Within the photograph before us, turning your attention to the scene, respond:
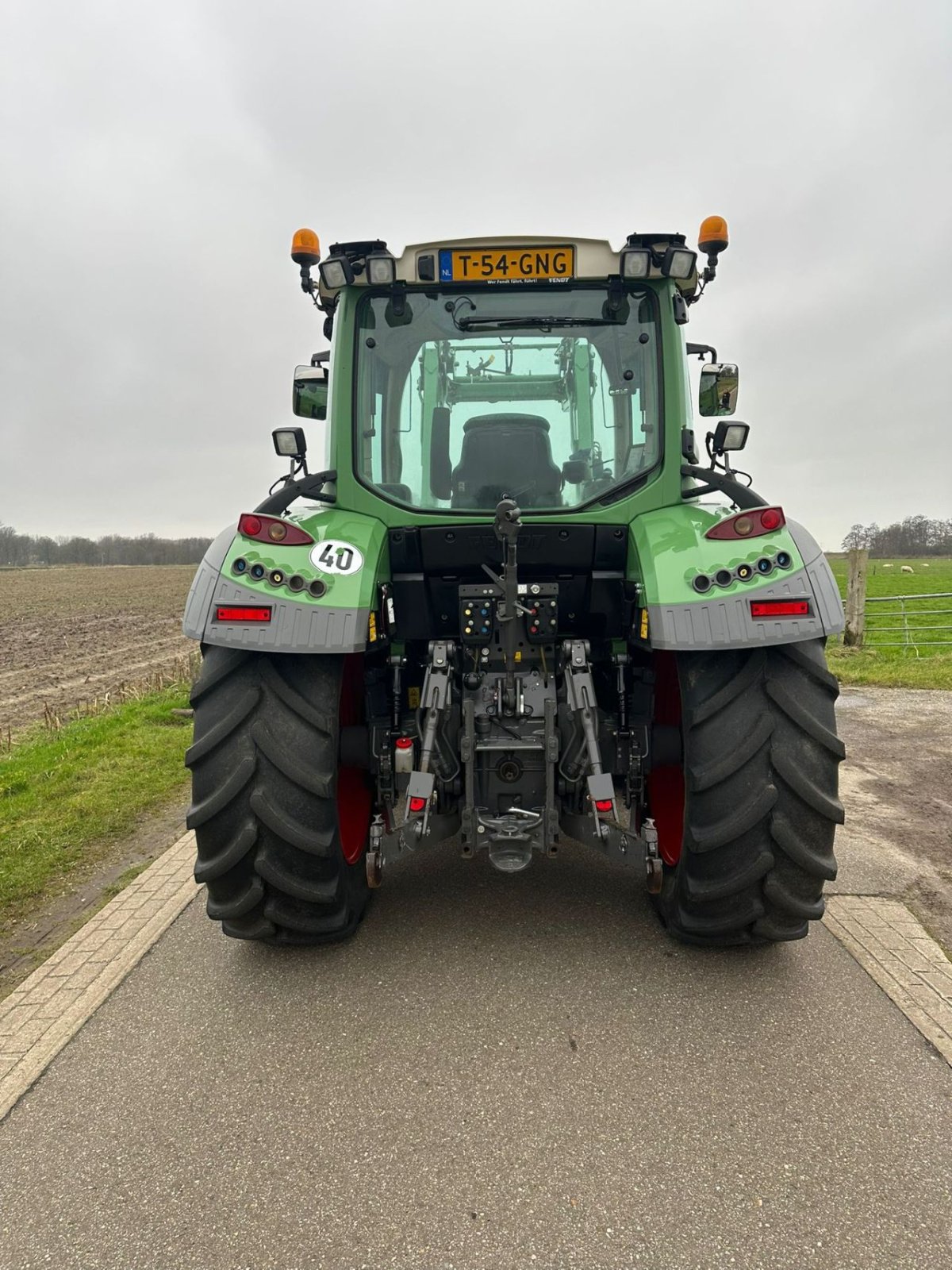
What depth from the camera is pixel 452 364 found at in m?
3.33

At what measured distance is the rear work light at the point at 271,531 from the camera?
8.80 feet

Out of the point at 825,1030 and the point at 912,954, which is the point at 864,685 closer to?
the point at 912,954

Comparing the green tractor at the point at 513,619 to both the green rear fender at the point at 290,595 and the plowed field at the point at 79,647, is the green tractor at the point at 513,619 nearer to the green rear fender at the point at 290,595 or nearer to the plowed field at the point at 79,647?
the green rear fender at the point at 290,595

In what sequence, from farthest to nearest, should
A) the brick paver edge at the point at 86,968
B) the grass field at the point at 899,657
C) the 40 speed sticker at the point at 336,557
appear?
the grass field at the point at 899,657 < the 40 speed sticker at the point at 336,557 < the brick paver edge at the point at 86,968

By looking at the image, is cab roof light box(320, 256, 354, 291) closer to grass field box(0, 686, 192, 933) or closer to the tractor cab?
the tractor cab

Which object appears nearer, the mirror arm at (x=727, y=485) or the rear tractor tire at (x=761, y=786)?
the rear tractor tire at (x=761, y=786)

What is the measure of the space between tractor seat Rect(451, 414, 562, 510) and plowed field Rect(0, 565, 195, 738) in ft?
21.5

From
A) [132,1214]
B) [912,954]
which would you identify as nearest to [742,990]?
[912,954]

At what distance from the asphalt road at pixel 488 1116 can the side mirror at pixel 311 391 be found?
2422 millimetres

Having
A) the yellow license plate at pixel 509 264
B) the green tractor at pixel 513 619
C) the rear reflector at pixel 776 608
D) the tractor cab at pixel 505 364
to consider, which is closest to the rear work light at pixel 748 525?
the green tractor at pixel 513 619

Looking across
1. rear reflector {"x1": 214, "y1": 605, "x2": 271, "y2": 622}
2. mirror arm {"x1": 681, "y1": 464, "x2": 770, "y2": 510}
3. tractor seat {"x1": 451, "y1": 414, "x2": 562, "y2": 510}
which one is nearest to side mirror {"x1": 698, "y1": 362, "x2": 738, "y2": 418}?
mirror arm {"x1": 681, "y1": 464, "x2": 770, "y2": 510}

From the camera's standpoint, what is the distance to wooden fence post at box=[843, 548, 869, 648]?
1112 cm

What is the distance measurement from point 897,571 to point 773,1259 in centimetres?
5000

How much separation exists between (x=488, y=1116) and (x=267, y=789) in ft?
3.97
